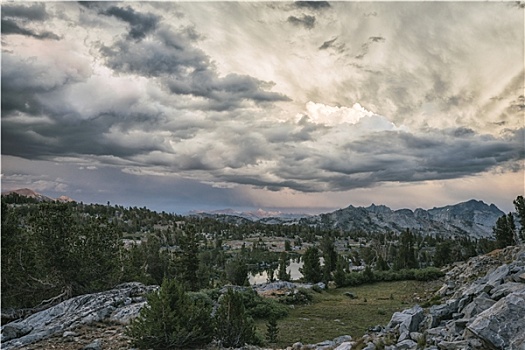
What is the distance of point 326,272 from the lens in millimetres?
61719

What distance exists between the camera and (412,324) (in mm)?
14000

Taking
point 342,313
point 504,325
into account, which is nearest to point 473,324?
point 504,325

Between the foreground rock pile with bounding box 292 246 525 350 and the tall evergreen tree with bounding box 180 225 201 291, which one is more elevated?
the foreground rock pile with bounding box 292 246 525 350

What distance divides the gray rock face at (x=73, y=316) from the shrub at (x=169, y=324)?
5426 millimetres

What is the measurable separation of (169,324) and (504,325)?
1324cm

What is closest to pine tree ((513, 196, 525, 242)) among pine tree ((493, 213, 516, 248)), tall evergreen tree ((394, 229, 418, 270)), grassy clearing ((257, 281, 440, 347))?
pine tree ((493, 213, 516, 248))

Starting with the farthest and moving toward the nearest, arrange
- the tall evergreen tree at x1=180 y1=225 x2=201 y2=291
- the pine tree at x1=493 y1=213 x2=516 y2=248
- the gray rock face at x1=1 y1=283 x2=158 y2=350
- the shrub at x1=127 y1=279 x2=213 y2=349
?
the pine tree at x1=493 y1=213 x2=516 y2=248 → the tall evergreen tree at x1=180 y1=225 x2=201 y2=291 → the gray rock face at x1=1 y1=283 x2=158 y2=350 → the shrub at x1=127 y1=279 x2=213 y2=349

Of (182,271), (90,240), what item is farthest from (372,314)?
(90,240)

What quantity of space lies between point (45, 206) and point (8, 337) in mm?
12351

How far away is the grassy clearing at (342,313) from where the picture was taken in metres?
25.5

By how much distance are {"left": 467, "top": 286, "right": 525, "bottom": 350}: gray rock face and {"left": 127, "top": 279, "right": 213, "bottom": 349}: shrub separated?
1195 centimetres

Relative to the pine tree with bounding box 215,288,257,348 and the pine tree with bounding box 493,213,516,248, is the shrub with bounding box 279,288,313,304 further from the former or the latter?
the pine tree with bounding box 493,213,516,248

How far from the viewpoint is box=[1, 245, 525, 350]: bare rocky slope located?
1043 centimetres

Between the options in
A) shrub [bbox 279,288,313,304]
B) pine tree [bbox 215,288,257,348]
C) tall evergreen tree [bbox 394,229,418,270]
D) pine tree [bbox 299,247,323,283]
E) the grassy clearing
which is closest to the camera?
pine tree [bbox 215,288,257,348]
